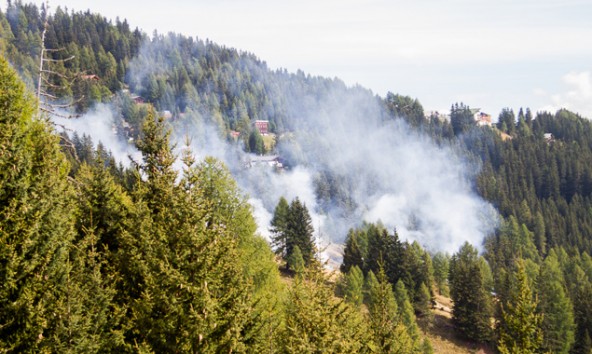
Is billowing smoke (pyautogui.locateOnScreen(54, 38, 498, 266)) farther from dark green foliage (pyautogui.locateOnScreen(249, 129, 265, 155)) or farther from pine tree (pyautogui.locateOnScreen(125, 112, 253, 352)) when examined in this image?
pine tree (pyautogui.locateOnScreen(125, 112, 253, 352))

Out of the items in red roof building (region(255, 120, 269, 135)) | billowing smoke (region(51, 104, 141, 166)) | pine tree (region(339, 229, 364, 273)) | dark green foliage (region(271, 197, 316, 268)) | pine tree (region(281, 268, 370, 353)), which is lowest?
pine tree (region(339, 229, 364, 273))

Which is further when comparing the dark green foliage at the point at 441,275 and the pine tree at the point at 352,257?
the dark green foliage at the point at 441,275

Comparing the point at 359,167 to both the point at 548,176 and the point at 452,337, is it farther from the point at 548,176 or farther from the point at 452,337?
the point at 452,337

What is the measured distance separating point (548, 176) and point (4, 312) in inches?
7089

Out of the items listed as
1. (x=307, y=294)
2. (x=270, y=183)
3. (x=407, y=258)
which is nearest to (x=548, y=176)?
(x=270, y=183)

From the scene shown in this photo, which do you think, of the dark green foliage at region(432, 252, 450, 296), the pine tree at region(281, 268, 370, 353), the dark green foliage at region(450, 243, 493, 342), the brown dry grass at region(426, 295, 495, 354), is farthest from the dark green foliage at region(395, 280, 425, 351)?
the dark green foliage at region(432, 252, 450, 296)

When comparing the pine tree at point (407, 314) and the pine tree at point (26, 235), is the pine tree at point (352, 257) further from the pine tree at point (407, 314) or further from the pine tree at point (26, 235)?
the pine tree at point (26, 235)

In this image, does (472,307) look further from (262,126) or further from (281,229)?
(262,126)

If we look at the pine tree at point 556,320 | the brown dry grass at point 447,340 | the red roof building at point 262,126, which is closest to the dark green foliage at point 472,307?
the brown dry grass at point 447,340

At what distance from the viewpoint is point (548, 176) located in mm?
158750

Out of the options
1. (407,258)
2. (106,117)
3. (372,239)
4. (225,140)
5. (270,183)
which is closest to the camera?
(407,258)

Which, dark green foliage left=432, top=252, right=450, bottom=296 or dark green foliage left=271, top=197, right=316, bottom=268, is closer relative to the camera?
dark green foliage left=271, top=197, right=316, bottom=268

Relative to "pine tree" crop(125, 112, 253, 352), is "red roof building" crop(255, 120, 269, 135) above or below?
above

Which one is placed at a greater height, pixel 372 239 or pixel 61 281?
pixel 61 281
